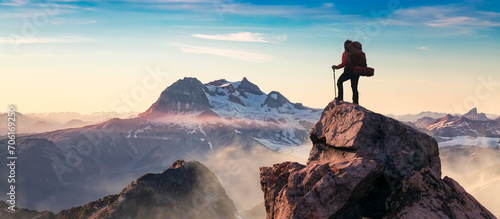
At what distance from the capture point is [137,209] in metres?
88.8

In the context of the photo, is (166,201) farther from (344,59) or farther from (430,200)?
(430,200)

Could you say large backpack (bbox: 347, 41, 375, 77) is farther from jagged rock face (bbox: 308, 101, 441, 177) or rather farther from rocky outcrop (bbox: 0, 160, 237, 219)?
rocky outcrop (bbox: 0, 160, 237, 219)

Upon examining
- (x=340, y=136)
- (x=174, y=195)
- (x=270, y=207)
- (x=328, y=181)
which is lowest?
(x=174, y=195)

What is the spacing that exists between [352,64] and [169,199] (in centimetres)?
7531

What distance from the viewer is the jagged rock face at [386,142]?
83.8 ft

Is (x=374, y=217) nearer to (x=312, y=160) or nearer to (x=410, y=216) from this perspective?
(x=410, y=216)

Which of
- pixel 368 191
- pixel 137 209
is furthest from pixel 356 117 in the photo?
pixel 137 209

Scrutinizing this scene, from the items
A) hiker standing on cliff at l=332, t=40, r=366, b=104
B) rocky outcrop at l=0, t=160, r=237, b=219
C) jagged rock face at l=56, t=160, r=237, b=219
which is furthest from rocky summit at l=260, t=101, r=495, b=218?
rocky outcrop at l=0, t=160, r=237, b=219

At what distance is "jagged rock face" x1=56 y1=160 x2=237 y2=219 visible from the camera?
88.7 metres

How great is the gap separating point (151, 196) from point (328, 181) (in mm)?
75849

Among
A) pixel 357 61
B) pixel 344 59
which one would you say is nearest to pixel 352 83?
pixel 357 61

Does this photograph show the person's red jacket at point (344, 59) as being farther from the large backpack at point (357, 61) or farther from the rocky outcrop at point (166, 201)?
the rocky outcrop at point (166, 201)

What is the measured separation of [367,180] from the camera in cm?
2419

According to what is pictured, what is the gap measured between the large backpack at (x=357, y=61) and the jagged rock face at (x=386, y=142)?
4234 millimetres
